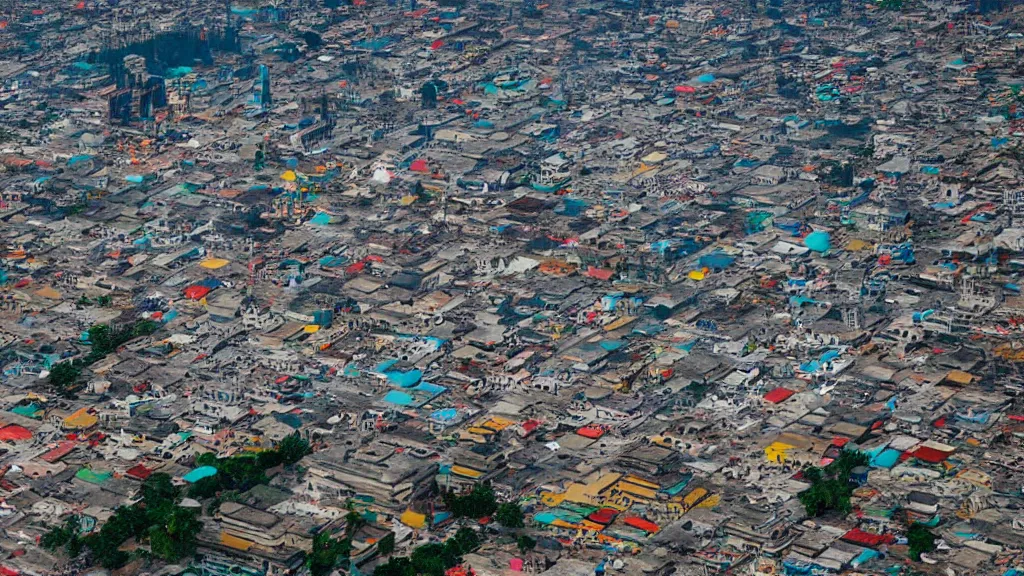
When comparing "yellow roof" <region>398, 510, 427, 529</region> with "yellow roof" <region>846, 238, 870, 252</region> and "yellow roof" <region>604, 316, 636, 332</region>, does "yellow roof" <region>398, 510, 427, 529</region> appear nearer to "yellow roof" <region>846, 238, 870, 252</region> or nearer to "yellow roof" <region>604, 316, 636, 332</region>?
"yellow roof" <region>604, 316, 636, 332</region>

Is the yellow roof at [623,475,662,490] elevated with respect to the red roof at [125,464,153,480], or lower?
lower

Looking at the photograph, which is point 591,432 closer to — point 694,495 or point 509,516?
point 694,495

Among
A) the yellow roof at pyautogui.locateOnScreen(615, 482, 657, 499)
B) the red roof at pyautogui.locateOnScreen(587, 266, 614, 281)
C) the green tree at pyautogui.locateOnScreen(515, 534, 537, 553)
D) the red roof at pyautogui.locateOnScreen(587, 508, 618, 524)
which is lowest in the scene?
the red roof at pyautogui.locateOnScreen(587, 266, 614, 281)

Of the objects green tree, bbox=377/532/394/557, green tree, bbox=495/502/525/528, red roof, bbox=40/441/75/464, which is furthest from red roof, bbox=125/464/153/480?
green tree, bbox=495/502/525/528

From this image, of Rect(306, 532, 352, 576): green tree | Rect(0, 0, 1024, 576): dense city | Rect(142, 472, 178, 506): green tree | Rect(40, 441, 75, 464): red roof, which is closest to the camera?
Rect(306, 532, 352, 576): green tree

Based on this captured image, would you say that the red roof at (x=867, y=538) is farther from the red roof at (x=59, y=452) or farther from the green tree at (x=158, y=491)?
the red roof at (x=59, y=452)

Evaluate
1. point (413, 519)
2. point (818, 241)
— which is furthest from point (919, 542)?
point (818, 241)
